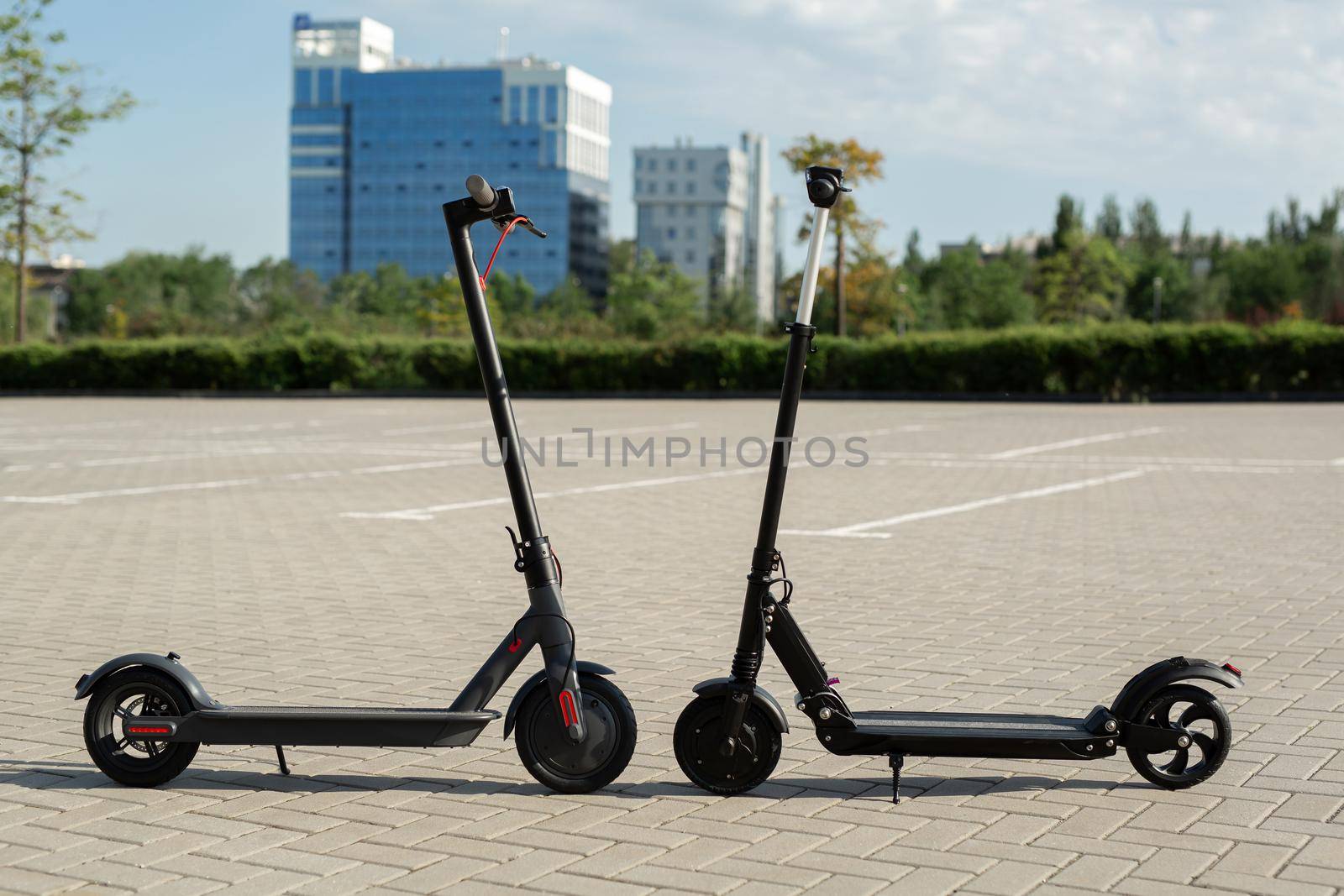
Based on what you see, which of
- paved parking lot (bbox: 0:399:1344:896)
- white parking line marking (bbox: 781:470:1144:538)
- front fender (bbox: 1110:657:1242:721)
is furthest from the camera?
white parking line marking (bbox: 781:470:1144:538)

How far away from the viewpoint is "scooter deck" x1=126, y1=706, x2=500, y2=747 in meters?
4.26

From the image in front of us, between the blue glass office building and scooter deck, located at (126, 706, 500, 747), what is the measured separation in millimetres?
155375

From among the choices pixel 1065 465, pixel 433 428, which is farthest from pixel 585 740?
pixel 433 428

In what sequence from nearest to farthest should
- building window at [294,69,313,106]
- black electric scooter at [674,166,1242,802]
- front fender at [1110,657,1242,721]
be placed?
black electric scooter at [674,166,1242,802] < front fender at [1110,657,1242,721] < building window at [294,69,313,106]

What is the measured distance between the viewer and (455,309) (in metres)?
94.6

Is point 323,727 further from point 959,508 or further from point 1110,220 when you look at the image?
point 1110,220

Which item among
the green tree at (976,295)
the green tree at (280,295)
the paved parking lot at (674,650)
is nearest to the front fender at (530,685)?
the paved parking lot at (674,650)

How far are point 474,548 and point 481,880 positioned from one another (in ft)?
22.2

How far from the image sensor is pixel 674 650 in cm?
661

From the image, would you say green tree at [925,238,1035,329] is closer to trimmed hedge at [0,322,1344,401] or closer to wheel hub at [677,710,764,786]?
trimmed hedge at [0,322,1344,401]

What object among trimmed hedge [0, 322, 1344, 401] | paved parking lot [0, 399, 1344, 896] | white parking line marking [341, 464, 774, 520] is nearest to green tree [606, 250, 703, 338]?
trimmed hedge [0, 322, 1344, 401]

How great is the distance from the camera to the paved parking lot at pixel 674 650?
3730 millimetres

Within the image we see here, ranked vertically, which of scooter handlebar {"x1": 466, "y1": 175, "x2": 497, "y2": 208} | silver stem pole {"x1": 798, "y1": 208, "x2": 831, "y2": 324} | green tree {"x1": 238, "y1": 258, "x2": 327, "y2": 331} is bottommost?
silver stem pole {"x1": 798, "y1": 208, "x2": 831, "y2": 324}

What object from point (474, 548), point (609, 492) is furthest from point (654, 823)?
point (609, 492)
